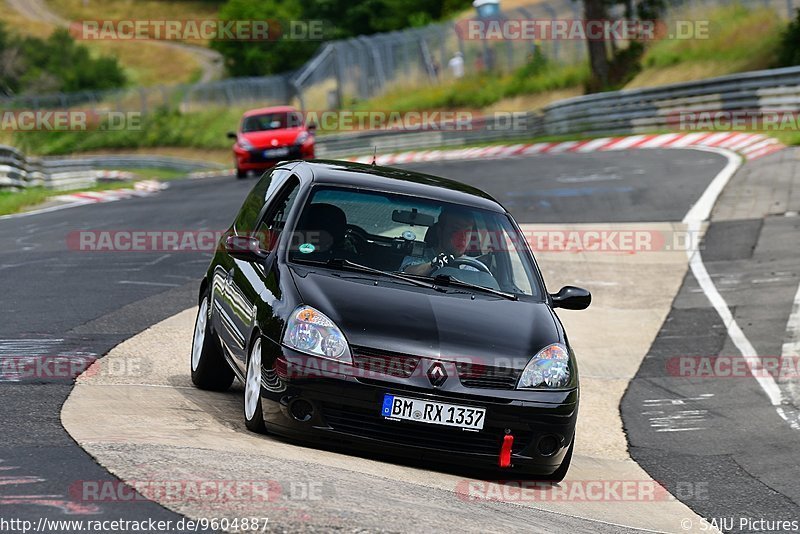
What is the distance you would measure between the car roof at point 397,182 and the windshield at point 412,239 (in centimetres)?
6

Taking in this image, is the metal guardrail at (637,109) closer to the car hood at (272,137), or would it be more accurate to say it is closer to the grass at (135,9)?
the car hood at (272,137)

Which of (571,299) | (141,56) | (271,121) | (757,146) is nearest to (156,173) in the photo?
(271,121)

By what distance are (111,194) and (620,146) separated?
11896mm

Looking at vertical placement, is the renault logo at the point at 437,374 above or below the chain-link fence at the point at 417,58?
below

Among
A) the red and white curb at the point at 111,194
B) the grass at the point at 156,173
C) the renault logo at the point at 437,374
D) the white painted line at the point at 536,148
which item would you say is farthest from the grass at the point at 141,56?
the renault logo at the point at 437,374

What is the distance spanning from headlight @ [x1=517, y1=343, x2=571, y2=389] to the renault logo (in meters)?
0.44

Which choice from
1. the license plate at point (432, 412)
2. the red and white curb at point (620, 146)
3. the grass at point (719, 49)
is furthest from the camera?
the grass at point (719, 49)

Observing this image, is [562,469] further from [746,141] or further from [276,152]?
[276,152]

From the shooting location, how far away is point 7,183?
29.0 m

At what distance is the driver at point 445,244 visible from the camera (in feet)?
26.5

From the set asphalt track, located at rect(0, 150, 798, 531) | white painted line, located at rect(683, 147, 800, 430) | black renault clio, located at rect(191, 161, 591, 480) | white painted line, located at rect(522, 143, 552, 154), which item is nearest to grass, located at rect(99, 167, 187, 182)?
asphalt track, located at rect(0, 150, 798, 531)

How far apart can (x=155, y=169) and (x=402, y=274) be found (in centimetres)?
5229

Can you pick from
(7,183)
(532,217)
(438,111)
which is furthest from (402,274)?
(438,111)

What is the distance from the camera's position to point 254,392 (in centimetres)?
741
